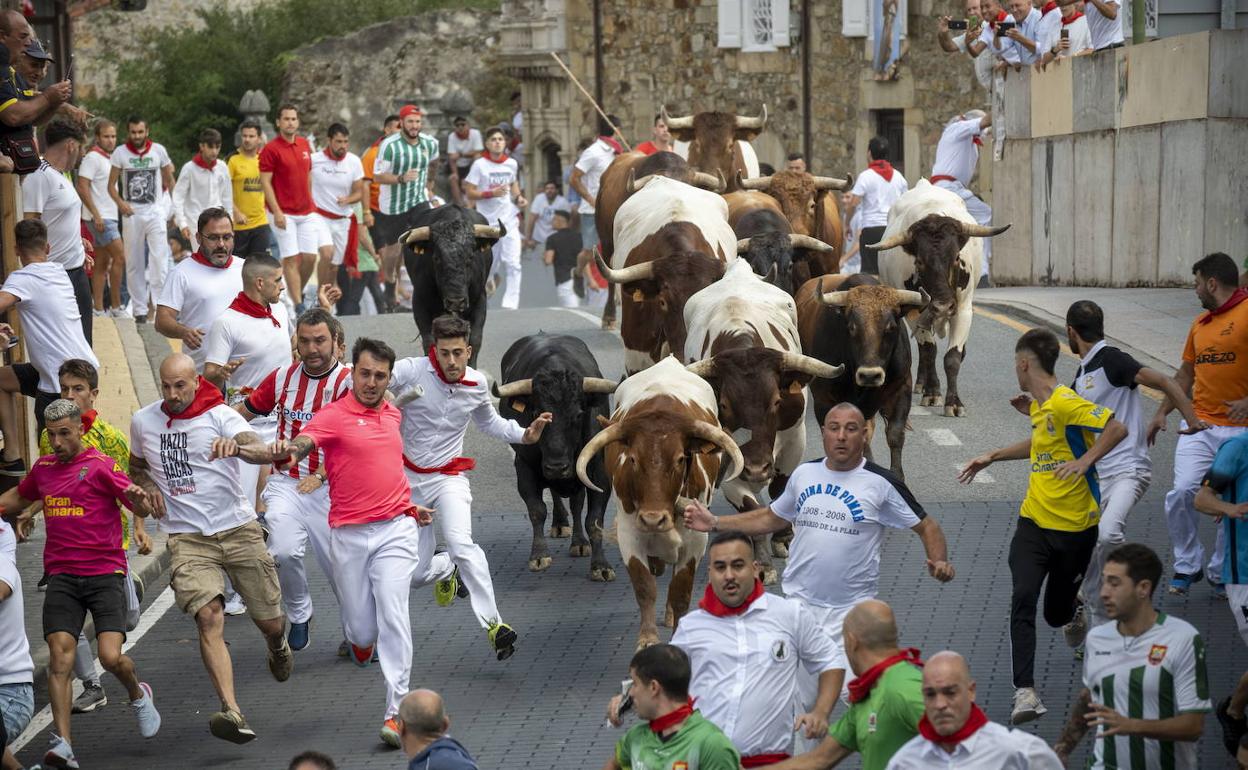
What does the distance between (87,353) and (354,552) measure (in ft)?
12.9

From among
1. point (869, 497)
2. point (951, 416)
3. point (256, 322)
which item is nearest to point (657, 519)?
point (869, 497)

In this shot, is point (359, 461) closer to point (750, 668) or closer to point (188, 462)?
point (188, 462)

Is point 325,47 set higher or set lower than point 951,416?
higher

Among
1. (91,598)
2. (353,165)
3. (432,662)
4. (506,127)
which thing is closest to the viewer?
(91,598)

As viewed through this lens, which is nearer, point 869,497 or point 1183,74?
point 869,497

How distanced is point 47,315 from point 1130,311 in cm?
1201

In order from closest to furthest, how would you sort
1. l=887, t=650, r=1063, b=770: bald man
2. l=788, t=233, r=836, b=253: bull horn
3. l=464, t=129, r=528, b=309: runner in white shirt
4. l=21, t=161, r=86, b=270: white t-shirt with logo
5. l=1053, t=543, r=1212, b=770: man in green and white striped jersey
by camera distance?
l=887, t=650, r=1063, b=770: bald man, l=1053, t=543, r=1212, b=770: man in green and white striped jersey, l=21, t=161, r=86, b=270: white t-shirt with logo, l=788, t=233, r=836, b=253: bull horn, l=464, t=129, r=528, b=309: runner in white shirt

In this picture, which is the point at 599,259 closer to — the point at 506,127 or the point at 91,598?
the point at 91,598

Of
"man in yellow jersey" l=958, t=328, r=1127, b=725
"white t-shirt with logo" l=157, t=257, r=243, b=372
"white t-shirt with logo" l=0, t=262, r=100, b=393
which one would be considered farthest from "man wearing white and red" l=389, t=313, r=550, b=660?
"white t-shirt with logo" l=0, t=262, r=100, b=393

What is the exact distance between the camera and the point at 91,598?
9.49 m

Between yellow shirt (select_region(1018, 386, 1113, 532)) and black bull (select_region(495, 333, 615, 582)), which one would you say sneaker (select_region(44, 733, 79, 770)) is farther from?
yellow shirt (select_region(1018, 386, 1113, 532))

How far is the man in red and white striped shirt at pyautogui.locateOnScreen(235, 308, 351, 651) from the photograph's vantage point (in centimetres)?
1016

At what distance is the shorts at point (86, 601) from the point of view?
9.40 meters

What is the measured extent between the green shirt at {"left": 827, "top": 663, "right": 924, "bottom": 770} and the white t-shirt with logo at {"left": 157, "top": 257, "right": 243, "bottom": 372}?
6.43m
